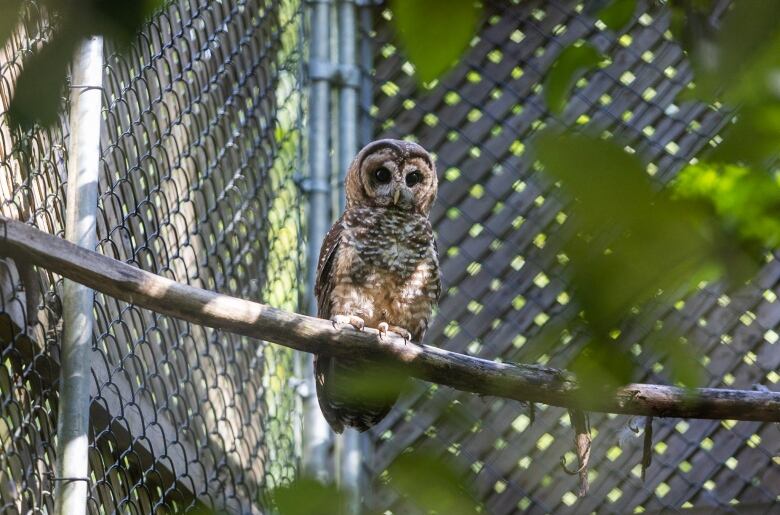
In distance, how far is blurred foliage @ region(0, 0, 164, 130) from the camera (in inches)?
21.2

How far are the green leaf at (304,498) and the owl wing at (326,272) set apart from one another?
264 centimetres

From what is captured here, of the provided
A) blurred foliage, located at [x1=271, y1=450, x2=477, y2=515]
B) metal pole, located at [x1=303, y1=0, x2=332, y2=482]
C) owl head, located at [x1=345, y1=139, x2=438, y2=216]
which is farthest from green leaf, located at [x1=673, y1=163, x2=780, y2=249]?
metal pole, located at [x1=303, y1=0, x2=332, y2=482]

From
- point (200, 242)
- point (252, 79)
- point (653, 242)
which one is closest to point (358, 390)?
point (653, 242)

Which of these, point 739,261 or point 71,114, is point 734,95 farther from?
point 71,114

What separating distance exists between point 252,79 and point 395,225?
0.76 metres

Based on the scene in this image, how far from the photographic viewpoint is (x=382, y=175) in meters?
3.43

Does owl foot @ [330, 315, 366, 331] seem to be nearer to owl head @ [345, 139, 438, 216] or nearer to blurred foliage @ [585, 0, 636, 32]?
owl head @ [345, 139, 438, 216]

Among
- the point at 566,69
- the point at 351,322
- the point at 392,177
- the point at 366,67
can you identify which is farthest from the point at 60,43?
the point at 366,67

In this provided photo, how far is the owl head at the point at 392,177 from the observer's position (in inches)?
133

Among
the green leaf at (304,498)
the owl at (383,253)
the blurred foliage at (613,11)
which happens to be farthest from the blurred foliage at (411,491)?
the owl at (383,253)

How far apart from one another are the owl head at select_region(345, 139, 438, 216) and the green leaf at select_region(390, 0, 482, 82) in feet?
9.16

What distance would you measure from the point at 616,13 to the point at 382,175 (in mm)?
2716

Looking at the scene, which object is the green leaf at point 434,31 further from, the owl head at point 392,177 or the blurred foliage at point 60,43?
the owl head at point 392,177

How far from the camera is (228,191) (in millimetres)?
3215
